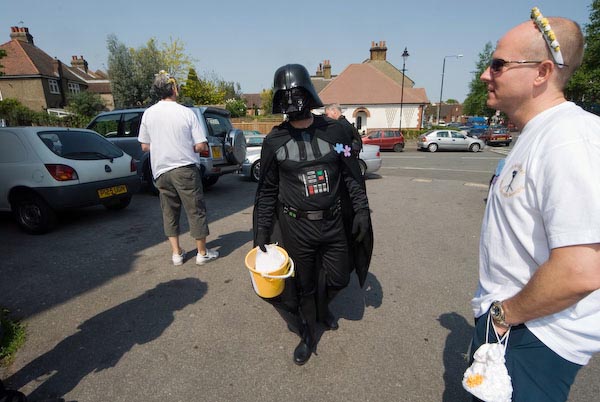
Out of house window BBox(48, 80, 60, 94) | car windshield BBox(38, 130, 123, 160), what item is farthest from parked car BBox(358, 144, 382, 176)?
house window BBox(48, 80, 60, 94)

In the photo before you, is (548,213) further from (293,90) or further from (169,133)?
(169,133)

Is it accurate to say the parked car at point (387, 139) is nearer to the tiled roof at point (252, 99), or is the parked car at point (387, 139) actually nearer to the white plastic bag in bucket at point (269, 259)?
the white plastic bag in bucket at point (269, 259)

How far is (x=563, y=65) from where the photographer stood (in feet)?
3.37

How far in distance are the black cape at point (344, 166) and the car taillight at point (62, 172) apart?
400 cm

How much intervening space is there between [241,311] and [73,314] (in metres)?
1.59

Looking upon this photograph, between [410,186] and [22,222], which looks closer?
[22,222]

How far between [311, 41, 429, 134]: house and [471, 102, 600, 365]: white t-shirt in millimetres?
34352

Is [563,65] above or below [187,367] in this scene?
Answer: above

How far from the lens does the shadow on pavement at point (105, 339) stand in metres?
2.23

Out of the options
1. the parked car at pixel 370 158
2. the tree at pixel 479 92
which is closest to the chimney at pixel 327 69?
the tree at pixel 479 92

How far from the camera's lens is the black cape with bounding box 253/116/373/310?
2213 mm

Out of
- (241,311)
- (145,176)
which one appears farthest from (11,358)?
(145,176)

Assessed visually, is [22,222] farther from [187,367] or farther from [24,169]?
[187,367]

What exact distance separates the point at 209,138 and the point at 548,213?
6784 mm
